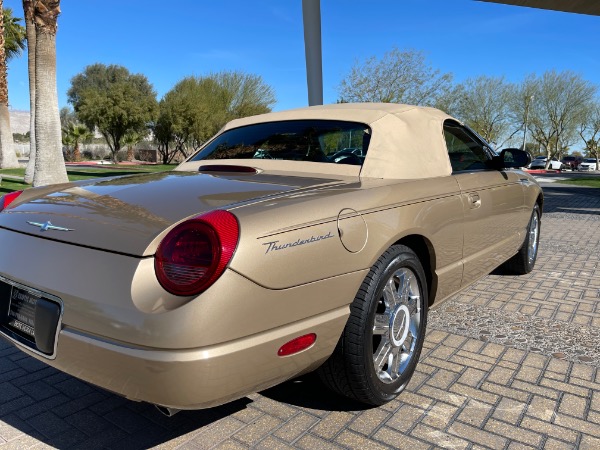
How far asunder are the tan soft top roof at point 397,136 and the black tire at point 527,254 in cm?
204

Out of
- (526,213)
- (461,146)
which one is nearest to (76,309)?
(461,146)

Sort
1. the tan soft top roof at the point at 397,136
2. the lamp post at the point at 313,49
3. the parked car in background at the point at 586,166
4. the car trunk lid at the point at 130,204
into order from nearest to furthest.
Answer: the car trunk lid at the point at 130,204
the tan soft top roof at the point at 397,136
the lamp post at the point at 313,49
the parked car in background at the point at 586,166

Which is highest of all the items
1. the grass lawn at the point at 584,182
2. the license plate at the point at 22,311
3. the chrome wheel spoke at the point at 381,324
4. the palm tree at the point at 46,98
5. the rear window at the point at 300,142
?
the palm tree at the point at 46,98

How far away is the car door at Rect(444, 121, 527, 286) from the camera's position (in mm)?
3307

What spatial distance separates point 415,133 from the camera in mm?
3129

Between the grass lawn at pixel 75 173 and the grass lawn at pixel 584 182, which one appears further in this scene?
the grass lawn at pixel 584 182

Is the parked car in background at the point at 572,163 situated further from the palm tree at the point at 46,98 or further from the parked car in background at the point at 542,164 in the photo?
the palm tree at the point at 46,98

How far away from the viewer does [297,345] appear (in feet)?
6.59

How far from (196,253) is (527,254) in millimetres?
4169

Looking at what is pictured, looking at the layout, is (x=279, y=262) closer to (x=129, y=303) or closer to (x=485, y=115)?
(x=129, y=303)

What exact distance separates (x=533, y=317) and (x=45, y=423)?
3424 millimetres

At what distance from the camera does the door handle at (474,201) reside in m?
3.26

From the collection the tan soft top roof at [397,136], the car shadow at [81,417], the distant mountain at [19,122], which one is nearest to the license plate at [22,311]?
the car shadow at [81,417]

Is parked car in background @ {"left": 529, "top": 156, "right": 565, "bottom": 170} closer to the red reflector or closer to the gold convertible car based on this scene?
the gold convertible car
